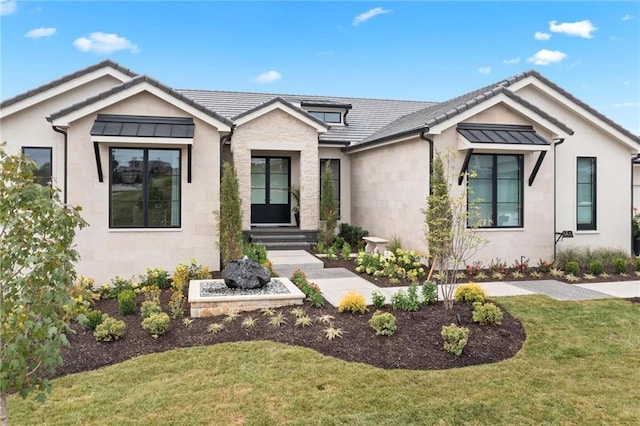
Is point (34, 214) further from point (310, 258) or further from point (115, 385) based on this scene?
point (310, 258)

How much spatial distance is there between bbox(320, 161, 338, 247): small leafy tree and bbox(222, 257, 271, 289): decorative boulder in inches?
284

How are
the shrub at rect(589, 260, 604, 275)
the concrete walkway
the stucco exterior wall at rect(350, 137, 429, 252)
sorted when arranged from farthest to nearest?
1. the stucco exterior wall at rect(350, 137, 429, 252)
2. the shrub at rect(589, 260, 604, 275)
3. the concrete walkway

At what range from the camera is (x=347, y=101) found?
2327 cm

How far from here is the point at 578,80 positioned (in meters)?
15.7

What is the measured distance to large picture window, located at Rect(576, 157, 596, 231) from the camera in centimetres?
1377

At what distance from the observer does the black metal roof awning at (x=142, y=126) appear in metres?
10.1

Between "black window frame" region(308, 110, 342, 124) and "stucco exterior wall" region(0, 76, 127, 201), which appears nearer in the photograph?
"stucco exterior wall" region(0, 76, 127, 201)

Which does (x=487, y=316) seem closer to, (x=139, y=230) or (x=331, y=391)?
(x=331, y=391)

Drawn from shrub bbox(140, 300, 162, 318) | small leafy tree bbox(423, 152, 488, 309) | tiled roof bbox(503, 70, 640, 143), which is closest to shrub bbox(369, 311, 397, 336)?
small leafy tree bbox(423, 152, 488, 309)

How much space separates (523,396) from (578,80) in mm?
14143

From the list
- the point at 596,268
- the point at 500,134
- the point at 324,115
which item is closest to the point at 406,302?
the point at 500,134

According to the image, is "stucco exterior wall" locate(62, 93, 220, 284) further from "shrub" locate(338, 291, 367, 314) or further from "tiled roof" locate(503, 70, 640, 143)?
"tiled roof" locate(503, 70, 640, 143)

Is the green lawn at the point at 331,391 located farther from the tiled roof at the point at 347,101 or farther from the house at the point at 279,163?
the tiled roof at the point at 347,101

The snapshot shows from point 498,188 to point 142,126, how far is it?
9247mm
